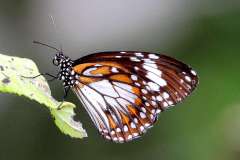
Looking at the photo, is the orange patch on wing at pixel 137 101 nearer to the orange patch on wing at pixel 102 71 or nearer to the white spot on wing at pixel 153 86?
the white spot on wing at pixel 153 86

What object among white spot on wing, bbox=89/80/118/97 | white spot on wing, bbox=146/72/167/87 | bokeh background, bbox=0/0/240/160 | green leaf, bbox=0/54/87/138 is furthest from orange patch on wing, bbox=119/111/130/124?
bokeh background, bbox=0/0/240/160

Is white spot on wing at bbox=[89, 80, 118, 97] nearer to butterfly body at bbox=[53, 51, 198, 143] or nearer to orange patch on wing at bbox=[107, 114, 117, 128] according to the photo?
butterfly body at bbox=[53, 51, 198, 143]

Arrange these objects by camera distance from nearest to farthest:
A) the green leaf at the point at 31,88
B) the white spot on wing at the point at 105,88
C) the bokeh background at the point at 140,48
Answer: the green leaf at the point at 31,88
the white spot on wing at the point at 105,88
the bokeh background at the point at 140,48

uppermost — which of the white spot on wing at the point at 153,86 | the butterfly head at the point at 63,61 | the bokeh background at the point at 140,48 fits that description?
the butterfly head at the point at 63,61

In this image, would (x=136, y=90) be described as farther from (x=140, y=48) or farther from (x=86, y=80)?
(x=140, y=48)

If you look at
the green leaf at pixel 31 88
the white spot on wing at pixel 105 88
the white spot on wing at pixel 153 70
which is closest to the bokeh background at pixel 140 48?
the white spot on wing at pixel 105 88

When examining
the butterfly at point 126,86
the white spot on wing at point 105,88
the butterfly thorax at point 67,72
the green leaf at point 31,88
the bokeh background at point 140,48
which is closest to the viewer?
the green leaf at point 31,88

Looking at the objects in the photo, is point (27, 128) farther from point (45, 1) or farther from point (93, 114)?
point (93, 114)

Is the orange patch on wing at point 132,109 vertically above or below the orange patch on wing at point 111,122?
above
